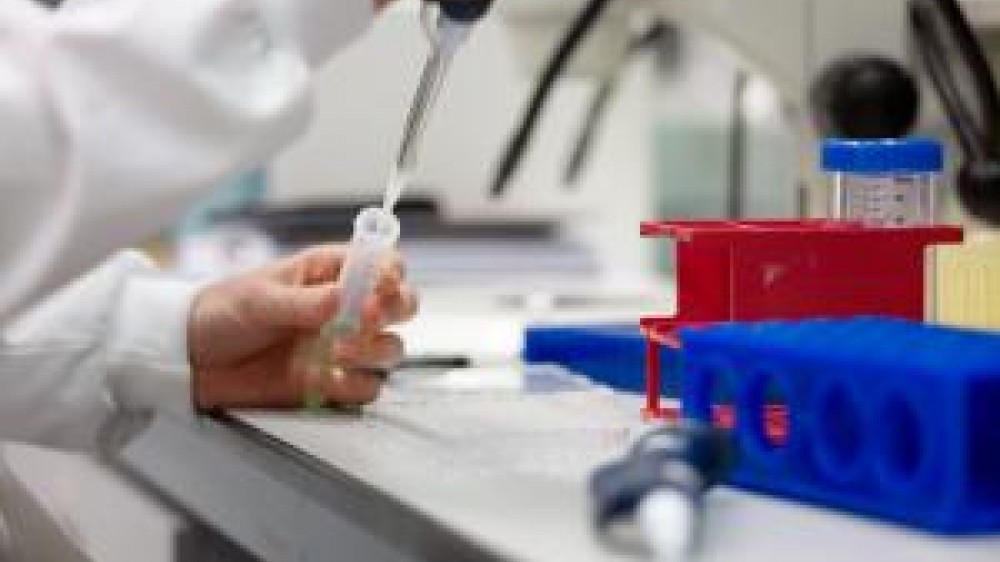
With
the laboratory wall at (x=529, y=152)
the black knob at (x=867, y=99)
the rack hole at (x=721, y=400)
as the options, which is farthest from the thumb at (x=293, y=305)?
the laboratory wall at (x=529, y=152)

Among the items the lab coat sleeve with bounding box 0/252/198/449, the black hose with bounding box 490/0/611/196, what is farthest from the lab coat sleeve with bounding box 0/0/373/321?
the black hose with bounding box 490/0/611/196

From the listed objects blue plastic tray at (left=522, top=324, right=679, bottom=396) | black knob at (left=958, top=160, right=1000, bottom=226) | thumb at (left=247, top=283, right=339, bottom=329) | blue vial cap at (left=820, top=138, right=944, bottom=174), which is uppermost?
blue vial cap at (left=820, top=138, right=944, bottom=174)

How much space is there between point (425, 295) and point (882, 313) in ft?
3.12

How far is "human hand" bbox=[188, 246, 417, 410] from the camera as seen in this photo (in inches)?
36.6

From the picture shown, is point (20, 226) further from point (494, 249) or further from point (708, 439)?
point (494, 249)

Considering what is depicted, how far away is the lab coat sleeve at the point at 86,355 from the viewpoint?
1.04 m

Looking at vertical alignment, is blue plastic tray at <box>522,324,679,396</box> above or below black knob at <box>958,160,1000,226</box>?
below

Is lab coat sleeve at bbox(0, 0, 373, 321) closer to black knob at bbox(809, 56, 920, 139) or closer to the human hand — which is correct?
the human hand

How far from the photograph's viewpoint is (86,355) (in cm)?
107

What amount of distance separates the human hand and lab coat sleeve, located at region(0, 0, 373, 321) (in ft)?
0.59

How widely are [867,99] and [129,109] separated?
65 centimetres

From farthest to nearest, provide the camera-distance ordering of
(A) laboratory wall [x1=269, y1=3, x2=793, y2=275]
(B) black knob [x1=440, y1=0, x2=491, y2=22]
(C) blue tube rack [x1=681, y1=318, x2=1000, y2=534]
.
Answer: (A) laboratory wall [x1=269, y1=3, x2=793, y2=275] → (B) black knob [x1=440, y1=0, x2=491, y2=22] → (C) blue tube rack [x1=681, y1=318, x2=1000, y2=534]

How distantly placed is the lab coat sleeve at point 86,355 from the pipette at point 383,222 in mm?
118

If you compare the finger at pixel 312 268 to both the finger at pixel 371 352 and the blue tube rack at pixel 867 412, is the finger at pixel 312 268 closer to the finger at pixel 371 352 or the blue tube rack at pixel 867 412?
the finger at pixel 371 352
